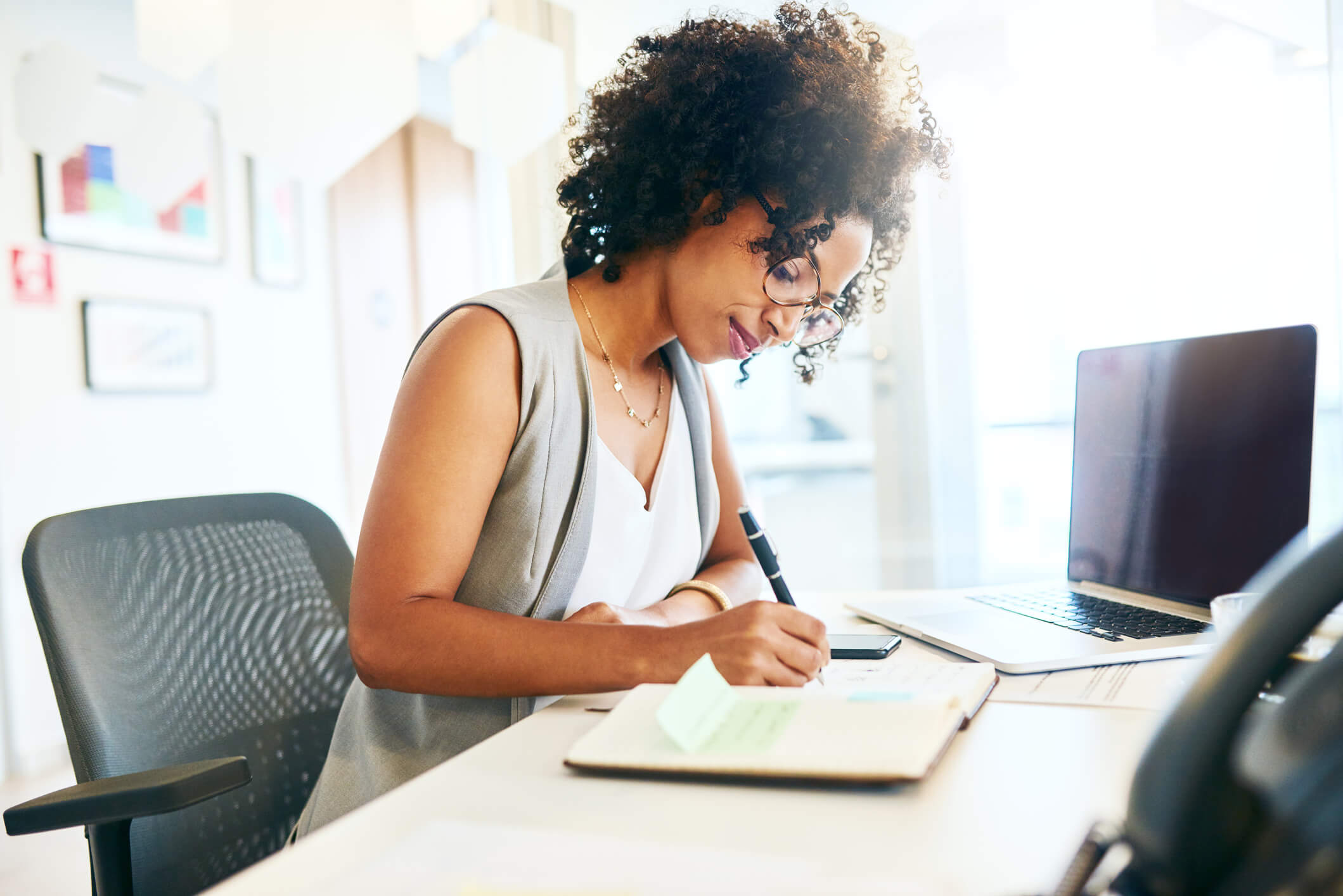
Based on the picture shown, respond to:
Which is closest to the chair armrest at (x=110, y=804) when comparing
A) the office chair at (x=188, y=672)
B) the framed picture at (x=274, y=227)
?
the office chair at (x=188, y=672)

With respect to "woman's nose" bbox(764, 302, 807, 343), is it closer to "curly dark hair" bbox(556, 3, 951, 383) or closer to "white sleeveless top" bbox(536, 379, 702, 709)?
"curly dark hair" bbox(556, 3, 951, 383)

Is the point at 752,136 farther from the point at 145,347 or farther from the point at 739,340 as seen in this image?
the point at 145,347

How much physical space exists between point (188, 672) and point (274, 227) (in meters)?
2.83

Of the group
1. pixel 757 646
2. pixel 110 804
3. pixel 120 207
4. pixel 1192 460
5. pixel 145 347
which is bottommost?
pixel 110 804

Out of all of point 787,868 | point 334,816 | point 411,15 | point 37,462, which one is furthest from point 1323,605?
point 411,15

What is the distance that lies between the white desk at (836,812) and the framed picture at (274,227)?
315 cm

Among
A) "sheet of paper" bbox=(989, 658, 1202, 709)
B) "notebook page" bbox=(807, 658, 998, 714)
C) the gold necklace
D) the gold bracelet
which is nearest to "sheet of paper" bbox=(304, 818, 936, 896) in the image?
"notebook page" bbox=(807, 658, 998, 714)

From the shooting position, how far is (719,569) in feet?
3.94

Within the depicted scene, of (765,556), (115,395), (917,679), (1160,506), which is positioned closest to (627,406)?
(765,556)

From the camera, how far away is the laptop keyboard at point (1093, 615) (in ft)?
3.03

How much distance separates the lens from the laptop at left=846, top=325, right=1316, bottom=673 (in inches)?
36.6

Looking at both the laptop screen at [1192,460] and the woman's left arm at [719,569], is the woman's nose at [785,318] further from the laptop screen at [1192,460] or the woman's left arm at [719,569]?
the laptop screen at [1192,460]

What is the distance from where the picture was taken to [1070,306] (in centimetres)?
258

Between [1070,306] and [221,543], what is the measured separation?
7.44ft
